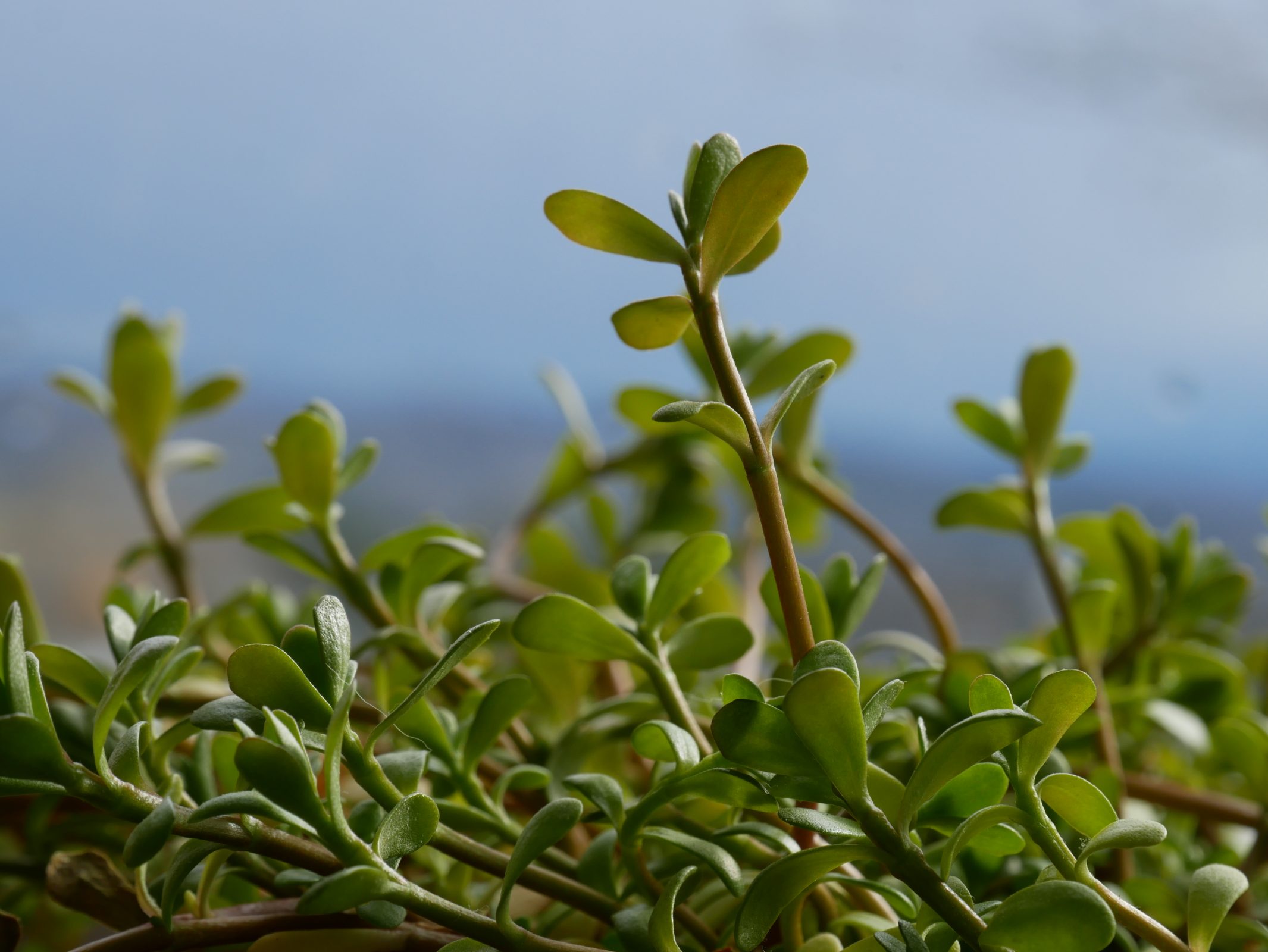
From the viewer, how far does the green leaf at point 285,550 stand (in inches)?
15.9

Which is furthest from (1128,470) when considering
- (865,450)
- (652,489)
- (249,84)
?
(249,84)

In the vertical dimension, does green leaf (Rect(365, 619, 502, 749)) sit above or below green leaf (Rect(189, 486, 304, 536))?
above

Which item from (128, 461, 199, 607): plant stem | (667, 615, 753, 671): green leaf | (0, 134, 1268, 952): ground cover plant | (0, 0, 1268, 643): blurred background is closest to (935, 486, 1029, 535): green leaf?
(0, 134, 1268, 952): ground cover plant

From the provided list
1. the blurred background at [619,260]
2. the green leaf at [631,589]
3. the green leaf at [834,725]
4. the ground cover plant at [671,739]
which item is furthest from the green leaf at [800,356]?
the blurred background at [619,260]

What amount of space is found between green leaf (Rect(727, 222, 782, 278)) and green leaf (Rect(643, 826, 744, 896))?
0.49 ft

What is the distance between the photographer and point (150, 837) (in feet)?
0.72


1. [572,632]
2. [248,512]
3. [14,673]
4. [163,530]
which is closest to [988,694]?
[572,632]

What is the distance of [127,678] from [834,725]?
15cm

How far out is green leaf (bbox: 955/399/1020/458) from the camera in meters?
0.52

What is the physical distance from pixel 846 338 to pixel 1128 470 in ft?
7.97

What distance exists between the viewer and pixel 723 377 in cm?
26

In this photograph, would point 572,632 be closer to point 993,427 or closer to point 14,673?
point 14,673

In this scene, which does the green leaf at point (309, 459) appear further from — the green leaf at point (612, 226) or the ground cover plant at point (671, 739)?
the green leaf at point (612, 226)

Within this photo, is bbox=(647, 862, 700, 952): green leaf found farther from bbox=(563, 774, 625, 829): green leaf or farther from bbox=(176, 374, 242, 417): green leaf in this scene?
bbox=(176, 374, 242, 417): green leaf
